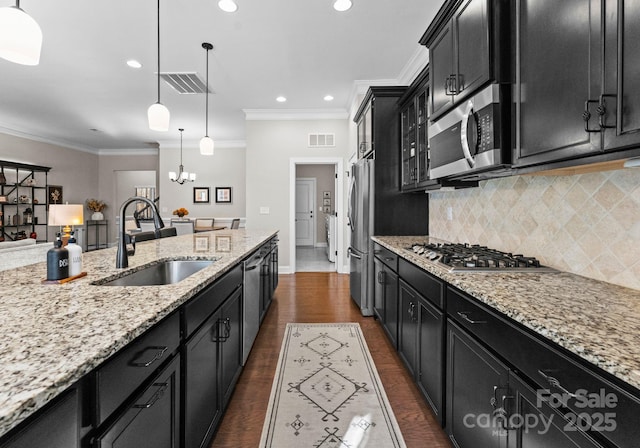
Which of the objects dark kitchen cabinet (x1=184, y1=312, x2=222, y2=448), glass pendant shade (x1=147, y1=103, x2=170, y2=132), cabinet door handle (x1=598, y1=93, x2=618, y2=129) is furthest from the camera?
glass pendant shade (x1=147, y1=103, x2=170, y2=132)

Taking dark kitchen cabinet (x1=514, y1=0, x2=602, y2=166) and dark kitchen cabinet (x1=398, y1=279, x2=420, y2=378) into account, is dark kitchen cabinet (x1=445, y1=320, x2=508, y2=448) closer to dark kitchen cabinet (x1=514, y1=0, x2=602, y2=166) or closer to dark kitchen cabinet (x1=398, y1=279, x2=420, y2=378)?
dark kitchen cabinet (x1=398, y1=279, x2=420, y2=378)

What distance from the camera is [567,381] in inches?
34.5

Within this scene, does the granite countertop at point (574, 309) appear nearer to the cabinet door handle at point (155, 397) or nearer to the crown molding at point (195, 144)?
the cabinet door handle at point (155, 397)

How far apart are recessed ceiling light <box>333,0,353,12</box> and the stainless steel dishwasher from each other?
2280mm

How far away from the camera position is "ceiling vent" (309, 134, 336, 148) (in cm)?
620

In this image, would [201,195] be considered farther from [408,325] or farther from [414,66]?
[408,325]

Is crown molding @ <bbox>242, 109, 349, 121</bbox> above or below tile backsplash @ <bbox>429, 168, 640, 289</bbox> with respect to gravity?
above

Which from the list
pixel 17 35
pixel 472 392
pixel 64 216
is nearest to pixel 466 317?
pixel 472 392

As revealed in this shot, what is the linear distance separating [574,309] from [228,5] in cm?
330

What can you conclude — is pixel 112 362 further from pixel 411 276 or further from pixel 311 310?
pixel 311 310

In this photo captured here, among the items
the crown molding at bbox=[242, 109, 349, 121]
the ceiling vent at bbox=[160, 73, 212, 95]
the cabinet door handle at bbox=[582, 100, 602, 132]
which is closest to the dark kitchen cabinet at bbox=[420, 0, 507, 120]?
the cabinet door handle at bbox=[582, 100, 602, 132]

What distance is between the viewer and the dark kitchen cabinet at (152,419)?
2.70 feet

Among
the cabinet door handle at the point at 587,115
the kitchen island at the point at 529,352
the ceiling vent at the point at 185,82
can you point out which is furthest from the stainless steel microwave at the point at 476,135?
the ceiling vent at the point at 185,82

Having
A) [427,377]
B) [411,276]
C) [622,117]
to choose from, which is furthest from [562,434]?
[411,276]
